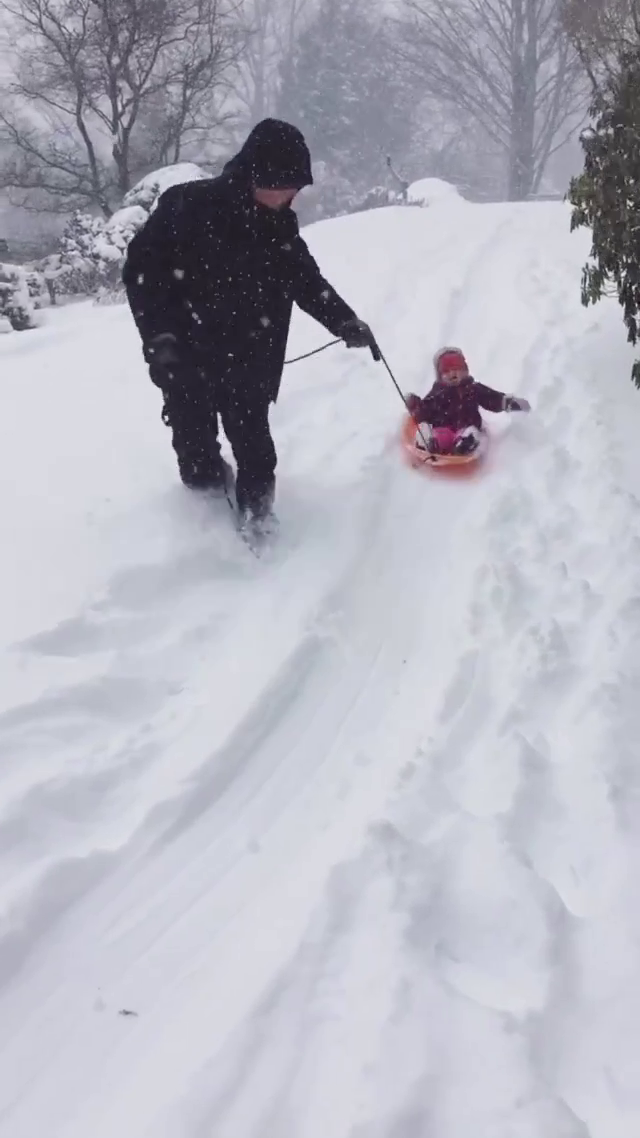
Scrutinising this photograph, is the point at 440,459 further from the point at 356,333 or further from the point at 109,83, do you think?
the point at 109,83

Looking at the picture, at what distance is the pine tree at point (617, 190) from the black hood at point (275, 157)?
7.75ft

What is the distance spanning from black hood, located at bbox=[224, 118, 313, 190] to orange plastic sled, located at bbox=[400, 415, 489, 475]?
74.9 inches

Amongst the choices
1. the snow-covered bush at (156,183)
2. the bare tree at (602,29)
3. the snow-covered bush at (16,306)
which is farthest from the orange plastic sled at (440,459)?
the snow-covered bush at (156,183)

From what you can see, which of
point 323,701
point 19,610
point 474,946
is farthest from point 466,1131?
point 19,610

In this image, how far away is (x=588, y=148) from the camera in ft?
16.5

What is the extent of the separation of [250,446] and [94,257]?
9.45m

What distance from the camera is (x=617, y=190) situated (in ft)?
15.5

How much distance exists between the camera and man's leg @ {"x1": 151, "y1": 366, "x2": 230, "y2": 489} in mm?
3549

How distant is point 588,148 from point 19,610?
4325 mm

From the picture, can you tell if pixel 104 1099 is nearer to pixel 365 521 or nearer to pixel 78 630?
pixel 78 630

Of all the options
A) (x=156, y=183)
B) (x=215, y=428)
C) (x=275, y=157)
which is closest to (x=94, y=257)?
(x=156, y=183)

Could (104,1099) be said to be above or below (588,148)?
below

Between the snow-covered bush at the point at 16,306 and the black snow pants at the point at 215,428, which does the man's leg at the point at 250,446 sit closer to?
the black snow pants at the point at 215,428

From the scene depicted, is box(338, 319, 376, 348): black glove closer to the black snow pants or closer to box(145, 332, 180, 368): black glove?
the black snow pants
